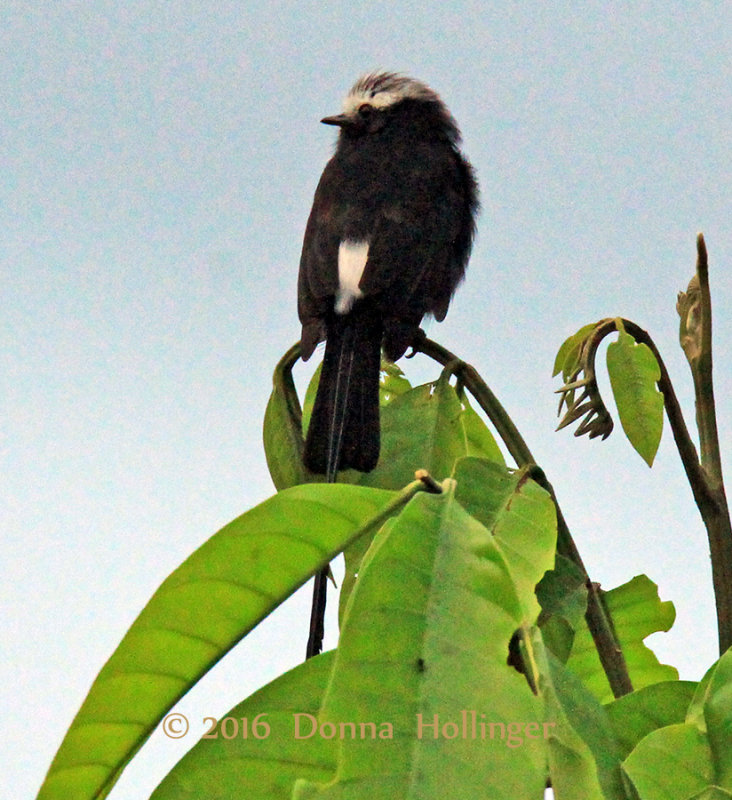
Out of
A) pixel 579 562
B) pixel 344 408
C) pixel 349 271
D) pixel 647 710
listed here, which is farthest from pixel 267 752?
pixel 349 271

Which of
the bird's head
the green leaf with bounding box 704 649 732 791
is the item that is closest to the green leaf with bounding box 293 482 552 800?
the green leaf with bounding box 704 649 732 791

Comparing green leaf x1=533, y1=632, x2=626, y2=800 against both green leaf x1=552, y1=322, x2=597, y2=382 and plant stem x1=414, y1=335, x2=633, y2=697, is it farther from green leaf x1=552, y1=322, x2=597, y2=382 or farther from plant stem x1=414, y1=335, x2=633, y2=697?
green leaf x1=552, y1=322, x2=597, y2=382

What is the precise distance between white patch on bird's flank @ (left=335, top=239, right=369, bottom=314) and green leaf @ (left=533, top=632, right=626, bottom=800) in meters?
1.65

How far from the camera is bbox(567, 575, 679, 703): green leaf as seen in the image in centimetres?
129

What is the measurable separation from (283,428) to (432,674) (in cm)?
79

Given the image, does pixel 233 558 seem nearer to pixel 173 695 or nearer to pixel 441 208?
pixel 173 695

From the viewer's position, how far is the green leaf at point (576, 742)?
0.50 m

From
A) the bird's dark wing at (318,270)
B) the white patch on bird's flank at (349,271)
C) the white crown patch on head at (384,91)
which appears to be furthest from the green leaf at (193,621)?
the white crown patch on head at (384,91)

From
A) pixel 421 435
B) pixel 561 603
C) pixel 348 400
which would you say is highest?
pixel 348 400

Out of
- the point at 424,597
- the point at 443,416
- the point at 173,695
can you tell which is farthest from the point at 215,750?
the point at 443,416

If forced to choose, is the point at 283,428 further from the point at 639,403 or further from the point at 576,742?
the point at 576,742

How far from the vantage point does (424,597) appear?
0.55m

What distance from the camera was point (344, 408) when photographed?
167 centimetres

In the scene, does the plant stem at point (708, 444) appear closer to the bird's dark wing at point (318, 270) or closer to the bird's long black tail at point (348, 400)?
the bird's long black tail at point (348, 400)
